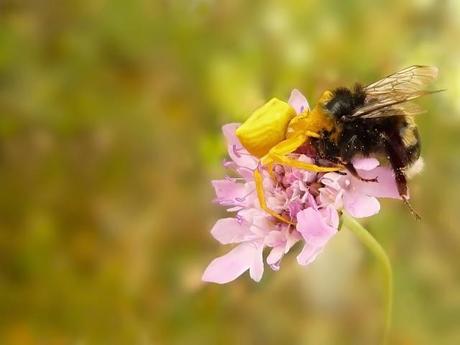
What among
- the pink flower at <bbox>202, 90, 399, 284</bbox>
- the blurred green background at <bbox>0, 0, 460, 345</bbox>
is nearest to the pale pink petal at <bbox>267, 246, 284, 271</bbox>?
the pink flower at <bbox>202, 90, 399, 284</bbox>

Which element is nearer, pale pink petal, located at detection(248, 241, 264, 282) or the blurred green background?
pale pink petal, located at detection(248, 241, 264, 282)

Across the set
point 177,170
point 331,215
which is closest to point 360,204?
point 331,215

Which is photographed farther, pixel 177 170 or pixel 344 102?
pixel 177 170

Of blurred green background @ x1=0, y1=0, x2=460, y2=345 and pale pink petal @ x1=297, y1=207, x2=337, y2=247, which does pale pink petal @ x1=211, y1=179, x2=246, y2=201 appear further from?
blurred green background @ x1=0, y1=0, x2=460, y2=345

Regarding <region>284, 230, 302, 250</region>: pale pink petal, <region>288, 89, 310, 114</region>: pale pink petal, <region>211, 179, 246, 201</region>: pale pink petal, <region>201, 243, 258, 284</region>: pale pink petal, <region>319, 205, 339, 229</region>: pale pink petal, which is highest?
<region>288, 89, 310, 114</region>: pale pink petal

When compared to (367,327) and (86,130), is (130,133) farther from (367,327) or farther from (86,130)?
(367,327)

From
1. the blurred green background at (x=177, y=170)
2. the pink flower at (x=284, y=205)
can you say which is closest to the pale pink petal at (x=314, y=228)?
the pink flower at (x=284, y=205)

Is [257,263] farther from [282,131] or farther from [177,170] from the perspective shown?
[177,170]

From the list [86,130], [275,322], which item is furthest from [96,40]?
[275,322]
